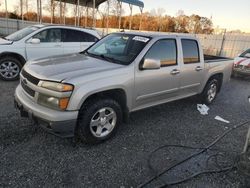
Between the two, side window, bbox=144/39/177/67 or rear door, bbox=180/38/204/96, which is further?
rear door, bbox=180/38/204/96

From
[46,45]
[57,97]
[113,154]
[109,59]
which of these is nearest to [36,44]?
[46,45]

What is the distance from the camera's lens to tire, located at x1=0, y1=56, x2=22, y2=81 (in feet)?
21.4

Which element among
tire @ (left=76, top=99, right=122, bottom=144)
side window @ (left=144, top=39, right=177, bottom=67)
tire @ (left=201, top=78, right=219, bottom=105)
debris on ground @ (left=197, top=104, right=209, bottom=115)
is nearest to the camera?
tire @ (left=76, top=99, right=122, bottom=144)

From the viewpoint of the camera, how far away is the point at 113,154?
3.42 metres

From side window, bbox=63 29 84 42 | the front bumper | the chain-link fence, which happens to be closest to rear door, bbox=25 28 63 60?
side window, bbox=63 29 84 42

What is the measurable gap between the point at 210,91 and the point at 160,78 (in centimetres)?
249

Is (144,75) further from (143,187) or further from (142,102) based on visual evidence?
(143,187)

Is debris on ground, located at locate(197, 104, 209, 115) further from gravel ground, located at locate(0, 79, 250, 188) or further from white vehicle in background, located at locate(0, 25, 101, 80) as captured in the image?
white vehicle in background, located at locate(0, 25, 101, 80)

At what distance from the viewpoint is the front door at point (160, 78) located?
3965 mm

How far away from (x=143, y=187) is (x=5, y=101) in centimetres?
386

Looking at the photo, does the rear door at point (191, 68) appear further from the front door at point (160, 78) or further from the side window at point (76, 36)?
the side window at point (76, 36)

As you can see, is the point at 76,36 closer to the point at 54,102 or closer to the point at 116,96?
the point at 116,96

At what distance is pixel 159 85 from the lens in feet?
14.0

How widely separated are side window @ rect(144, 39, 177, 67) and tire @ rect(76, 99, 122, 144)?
1.12m
